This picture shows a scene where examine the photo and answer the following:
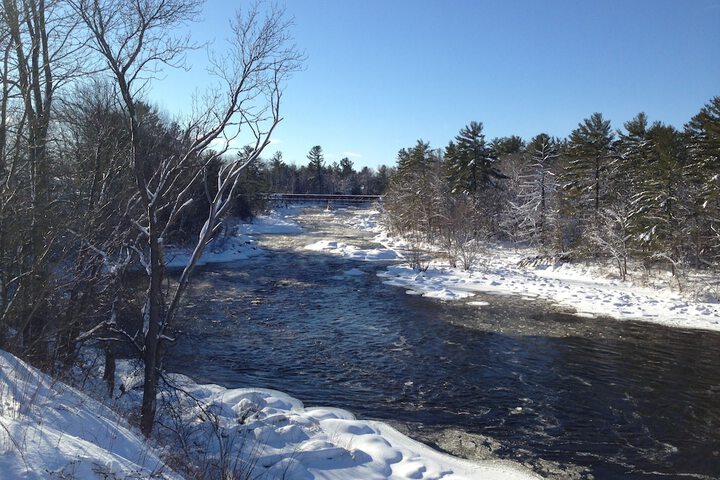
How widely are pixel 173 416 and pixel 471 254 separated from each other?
71.8ft

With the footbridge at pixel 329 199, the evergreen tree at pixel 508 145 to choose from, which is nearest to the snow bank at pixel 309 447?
the evergreen tree at pixel 508 145

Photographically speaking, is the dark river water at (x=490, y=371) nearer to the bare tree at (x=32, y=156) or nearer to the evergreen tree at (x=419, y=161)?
the bare tree at (x=32, y=156)

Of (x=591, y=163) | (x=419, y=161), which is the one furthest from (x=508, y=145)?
(x=591, y=163)

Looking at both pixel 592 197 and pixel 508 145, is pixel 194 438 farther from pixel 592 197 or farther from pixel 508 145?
pixel 508 145

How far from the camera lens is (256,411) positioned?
805 cm

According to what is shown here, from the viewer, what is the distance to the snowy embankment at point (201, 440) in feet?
11.7

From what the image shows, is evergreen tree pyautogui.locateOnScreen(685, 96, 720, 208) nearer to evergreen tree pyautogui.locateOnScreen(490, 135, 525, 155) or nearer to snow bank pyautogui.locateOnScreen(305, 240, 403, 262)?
snow bank pyautogui.locateOnScreen(305, 240, 403, 262)

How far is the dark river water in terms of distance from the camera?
826cm

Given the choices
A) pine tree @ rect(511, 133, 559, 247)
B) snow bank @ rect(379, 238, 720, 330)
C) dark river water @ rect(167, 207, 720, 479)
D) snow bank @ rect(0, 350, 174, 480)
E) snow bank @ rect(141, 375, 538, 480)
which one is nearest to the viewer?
snow bank @ rect(0, 350, 174, 480)

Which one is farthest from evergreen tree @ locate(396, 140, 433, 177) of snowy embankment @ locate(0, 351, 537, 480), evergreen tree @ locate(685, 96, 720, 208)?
snowy embankment @ locate(0, 351, 537, 480)

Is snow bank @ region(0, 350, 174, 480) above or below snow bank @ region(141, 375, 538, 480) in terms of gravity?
above

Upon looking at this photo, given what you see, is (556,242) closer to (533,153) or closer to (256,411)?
(533,153)

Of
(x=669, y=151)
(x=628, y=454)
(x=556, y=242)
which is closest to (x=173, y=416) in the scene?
(x=628, y=454)

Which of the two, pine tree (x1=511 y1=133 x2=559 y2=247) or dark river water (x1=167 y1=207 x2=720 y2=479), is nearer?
dark river water (x1=167 y1=207 x2=720 y2=479)
